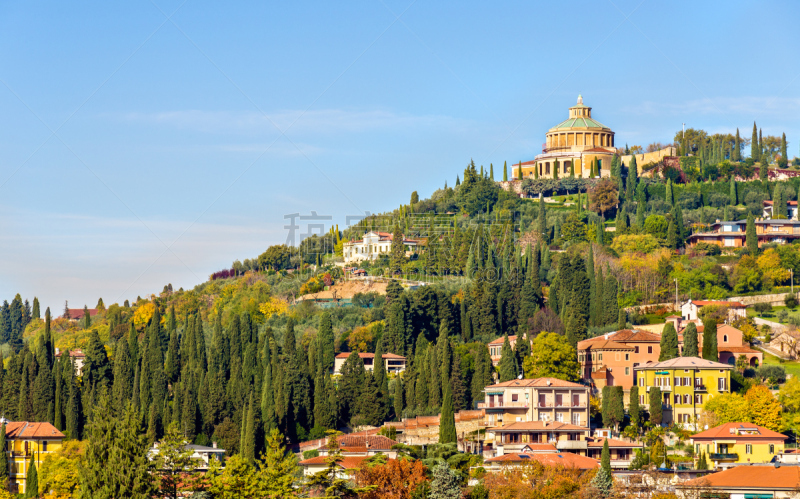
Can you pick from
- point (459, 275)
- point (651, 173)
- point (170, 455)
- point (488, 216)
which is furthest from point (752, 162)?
point (170, 455)

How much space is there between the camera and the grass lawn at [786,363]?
234 ft

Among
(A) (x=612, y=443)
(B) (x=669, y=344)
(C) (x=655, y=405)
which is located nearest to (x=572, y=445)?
(A) (x=612, y=443)

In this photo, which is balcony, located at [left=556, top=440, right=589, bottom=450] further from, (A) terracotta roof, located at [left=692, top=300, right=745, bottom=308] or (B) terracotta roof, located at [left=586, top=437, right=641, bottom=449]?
(A) terracotta roof, located at [left=692, top=300, right=745, bottom=308]

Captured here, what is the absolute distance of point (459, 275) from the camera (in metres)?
97.4

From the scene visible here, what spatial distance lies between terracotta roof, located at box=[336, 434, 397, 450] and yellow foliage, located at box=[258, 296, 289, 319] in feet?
118

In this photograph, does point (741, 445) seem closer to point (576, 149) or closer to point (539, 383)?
Answer: point (539, 383)

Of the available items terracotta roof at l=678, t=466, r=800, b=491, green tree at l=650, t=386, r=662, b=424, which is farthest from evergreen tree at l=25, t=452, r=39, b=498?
green tree at l=650, t=386, r=662, b=424

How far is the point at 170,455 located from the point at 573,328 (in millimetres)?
32433

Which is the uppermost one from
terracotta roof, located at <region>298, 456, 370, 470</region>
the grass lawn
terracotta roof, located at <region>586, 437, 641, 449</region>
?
the grass lawn

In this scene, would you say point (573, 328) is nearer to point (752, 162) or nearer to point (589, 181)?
point (589, 181)

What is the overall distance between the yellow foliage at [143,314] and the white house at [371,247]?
17.1 metres

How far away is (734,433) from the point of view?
58719 millimetres

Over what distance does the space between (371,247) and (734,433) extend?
184 ft

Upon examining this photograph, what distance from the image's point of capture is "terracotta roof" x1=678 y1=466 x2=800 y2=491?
1930 inches
